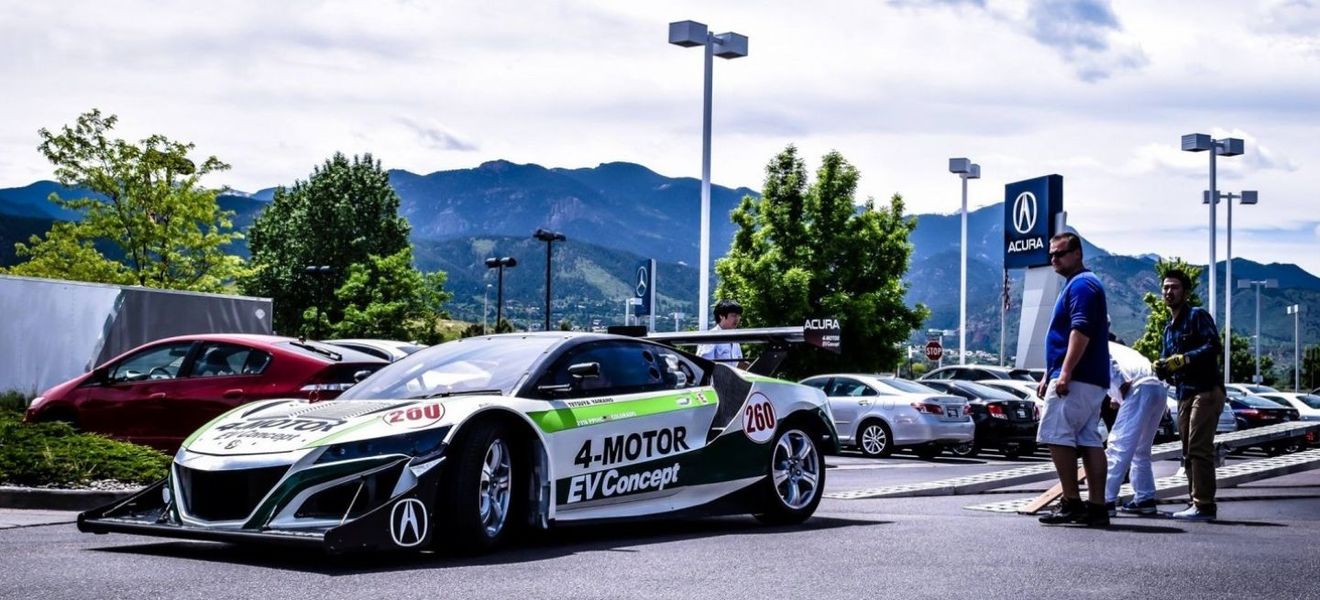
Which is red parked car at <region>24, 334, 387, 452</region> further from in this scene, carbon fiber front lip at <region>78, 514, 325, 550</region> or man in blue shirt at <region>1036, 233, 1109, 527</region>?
man in blue shirt at <region>1036, 233, 1109, 527</region>

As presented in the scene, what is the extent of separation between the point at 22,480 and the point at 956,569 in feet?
24.0

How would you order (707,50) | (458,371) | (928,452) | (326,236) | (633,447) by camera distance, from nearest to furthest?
(458,371) < (633,447) < (928,452) < (707,50) < (326,236)

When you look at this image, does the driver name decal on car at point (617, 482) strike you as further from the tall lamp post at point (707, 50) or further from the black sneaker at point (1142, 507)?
the tall lamp post at point (707, 50)

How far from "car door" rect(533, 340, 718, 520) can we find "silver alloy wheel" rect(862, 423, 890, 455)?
46.1 feet

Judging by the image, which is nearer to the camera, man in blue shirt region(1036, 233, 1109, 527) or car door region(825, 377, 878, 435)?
man in blue shirt region(1036, 233, 1109, 527)

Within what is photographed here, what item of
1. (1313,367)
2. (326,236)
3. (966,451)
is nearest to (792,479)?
(966,451)

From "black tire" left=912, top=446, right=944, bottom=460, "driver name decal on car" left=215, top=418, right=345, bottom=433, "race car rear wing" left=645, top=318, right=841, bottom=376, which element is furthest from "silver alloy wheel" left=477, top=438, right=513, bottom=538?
"black tire" left=912, top=446, right=944, bottom=460

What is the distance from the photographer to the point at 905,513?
11.4 m

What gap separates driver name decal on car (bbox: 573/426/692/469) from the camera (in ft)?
29.1

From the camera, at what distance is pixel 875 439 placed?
2395cm

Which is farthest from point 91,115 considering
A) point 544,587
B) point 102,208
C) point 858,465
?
point 544,587

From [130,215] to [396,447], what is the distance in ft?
160

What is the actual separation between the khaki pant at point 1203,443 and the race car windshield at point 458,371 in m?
4.75

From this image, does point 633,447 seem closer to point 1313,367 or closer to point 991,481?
point 991,481
